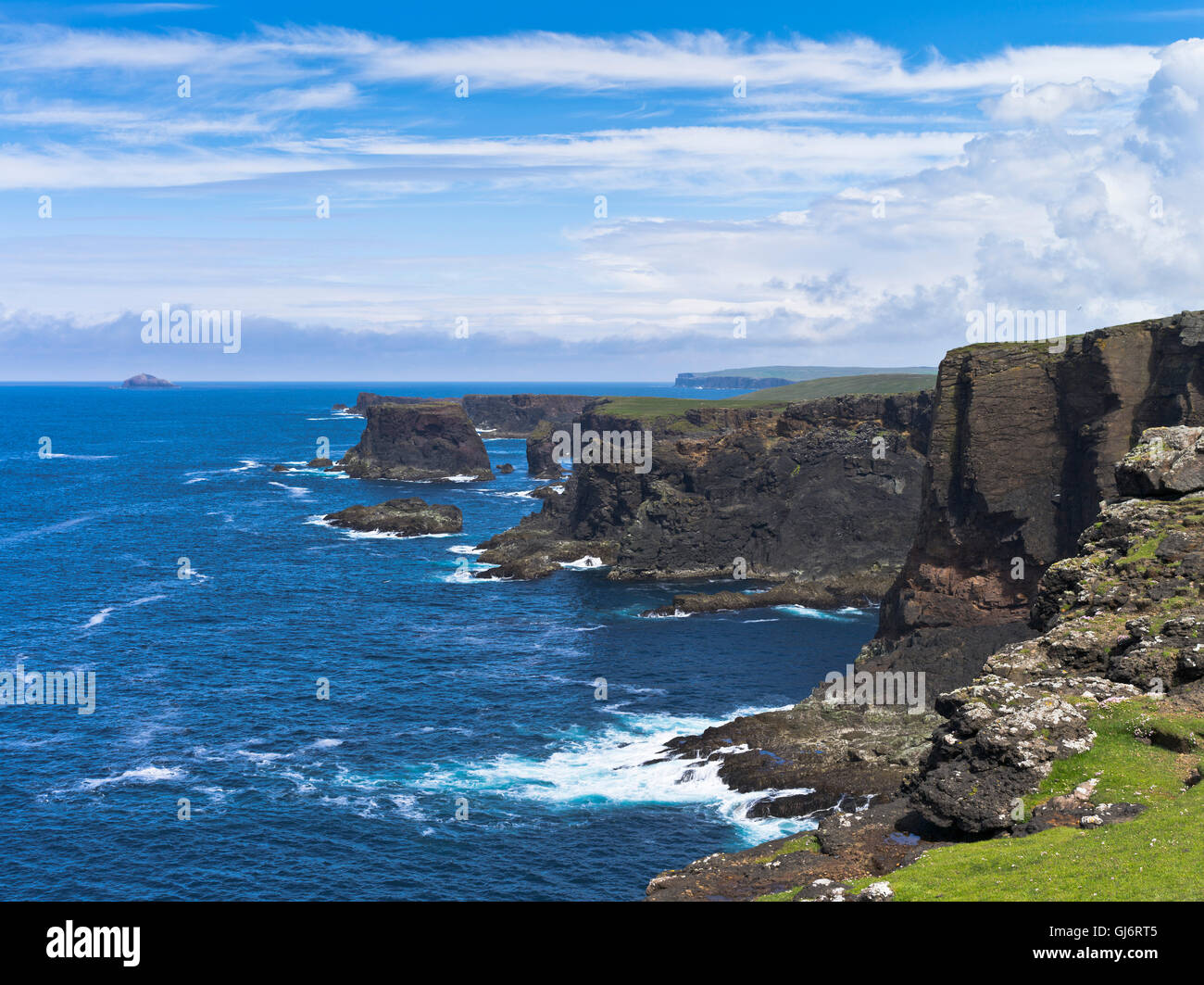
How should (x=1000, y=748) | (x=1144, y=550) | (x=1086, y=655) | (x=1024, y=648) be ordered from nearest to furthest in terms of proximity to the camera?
(x=1000, y=748) < (x=1086, y=655) < (x=1024, y=648) < (x=1144, y=550)

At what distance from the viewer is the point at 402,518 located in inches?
6378

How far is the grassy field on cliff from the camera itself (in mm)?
25375

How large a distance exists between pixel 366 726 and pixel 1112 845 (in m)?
58.1

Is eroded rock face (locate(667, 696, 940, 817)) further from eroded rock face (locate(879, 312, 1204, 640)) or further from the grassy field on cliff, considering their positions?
the grassy field on cliff

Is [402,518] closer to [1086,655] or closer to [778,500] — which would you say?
[778,500]

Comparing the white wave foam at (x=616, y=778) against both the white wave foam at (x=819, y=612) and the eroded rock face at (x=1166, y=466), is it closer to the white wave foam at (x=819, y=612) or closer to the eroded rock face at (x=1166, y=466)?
the eroded rock face at (x=1166, y=466)

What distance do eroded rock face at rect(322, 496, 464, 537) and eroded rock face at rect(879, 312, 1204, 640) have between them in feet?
300

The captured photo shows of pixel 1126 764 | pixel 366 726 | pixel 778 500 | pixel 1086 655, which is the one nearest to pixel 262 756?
pixel 366 726

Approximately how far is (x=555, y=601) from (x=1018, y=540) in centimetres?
5542

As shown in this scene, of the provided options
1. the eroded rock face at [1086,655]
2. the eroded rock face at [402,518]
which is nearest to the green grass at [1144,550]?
the eroded rock face at [1086,655]

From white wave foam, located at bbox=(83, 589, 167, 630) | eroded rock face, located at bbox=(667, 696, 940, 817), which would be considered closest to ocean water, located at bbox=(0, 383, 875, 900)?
white wave foam, located at bbox=(83, 589, 167, 630)
